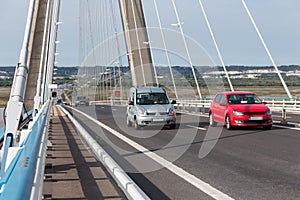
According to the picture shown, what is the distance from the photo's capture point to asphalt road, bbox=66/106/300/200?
7840 mm

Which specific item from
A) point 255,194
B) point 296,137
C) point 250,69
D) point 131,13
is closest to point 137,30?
point 131,13

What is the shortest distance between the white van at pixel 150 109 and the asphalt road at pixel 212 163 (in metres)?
2.76

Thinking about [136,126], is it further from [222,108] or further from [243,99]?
[243,99]

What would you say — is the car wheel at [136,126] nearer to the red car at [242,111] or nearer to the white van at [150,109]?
the white van at [150,109]

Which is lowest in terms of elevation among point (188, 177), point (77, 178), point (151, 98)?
point (188, 177)

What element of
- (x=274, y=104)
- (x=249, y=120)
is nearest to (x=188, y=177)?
(x=249, y=120)

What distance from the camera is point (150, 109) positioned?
69.8 ft

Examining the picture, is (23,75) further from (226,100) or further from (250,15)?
(250,15)

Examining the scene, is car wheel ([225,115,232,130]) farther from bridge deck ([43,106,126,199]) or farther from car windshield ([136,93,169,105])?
bridge deck ([43,106,126,199])

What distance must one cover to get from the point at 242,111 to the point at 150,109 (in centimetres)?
380

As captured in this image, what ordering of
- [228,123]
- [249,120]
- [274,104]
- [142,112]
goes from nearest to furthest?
1. [249,120]
2. [228,123]
3. [142,112]
4. [274,104]

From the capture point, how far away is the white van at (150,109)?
829 inches

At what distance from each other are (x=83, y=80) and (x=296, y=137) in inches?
3443

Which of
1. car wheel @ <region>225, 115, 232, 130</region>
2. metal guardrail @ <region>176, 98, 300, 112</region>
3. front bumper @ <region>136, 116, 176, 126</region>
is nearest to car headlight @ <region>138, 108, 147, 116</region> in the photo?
front bumper @ <region>136, 116, 176, 126</region>
